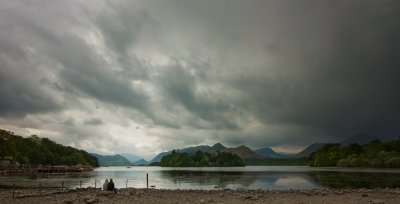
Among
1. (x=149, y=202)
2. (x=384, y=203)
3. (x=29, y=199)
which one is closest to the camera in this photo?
(x=384, y=203)

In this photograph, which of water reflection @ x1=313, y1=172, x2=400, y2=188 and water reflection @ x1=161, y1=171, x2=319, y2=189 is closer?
water reflection @ x1=313, y1=172, x2=400, y2=188

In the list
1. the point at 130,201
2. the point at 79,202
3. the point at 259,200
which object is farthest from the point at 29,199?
the point at 259,200

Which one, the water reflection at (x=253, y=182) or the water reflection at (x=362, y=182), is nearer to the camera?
the water reflection at (x=362, y=182)

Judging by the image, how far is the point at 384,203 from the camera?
3925 cm

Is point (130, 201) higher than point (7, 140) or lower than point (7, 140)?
lower

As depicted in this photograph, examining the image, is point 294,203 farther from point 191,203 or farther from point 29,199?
point 29,199

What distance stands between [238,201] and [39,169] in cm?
16704

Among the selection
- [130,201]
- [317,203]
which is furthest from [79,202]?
[317,203]

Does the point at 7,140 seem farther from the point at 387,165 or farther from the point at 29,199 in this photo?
the point at 387,165

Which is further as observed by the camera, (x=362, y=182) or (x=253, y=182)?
(x=253, y=182)

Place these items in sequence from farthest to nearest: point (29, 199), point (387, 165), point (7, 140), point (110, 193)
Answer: point (387, 165)
point (7, 140)
point (110, 193)
point (29, 199)

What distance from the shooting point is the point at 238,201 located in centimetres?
4303

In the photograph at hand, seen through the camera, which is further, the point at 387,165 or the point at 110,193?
the point at 387,165

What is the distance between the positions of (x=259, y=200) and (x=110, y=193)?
74.8 feet
